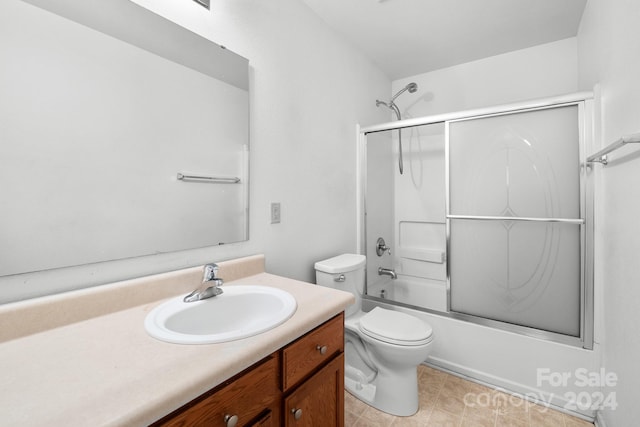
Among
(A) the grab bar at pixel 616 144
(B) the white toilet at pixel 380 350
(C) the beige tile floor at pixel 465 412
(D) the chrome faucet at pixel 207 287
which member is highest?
(A) the grab bar at pixel 616 144

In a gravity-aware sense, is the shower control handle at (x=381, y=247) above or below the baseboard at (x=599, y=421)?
above

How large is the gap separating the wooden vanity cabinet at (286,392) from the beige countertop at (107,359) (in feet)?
0.16

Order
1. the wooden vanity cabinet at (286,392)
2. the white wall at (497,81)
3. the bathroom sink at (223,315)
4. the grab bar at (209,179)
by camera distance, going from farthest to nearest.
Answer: the white wall at (497,81) → the grab bar at (209,179) → the bathroom sink at (223,315) → the wooden vanity cabinet at (286,392)

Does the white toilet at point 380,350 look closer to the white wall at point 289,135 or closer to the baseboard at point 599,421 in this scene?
the white wall at point 289,135

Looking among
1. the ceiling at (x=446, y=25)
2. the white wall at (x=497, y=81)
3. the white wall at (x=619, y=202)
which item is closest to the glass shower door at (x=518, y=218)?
the white wall at (x=619, y=202)

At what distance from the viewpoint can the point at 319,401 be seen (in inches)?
37.9

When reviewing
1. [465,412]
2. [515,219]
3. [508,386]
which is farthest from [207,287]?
[508,386]

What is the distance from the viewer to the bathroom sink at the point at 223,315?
2.55 ft

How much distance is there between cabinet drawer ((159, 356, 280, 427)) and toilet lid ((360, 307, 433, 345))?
88 centimetres

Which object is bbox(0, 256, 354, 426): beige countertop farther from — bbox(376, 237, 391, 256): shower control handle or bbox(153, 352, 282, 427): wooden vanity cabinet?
bbox(376, 237, 391, 256): shower control handle

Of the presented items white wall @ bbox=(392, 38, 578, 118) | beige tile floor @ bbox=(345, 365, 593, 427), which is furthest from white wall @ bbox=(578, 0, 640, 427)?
white wall @ bbox=(392, 38, 578, 118)

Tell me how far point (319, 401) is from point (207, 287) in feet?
1.88

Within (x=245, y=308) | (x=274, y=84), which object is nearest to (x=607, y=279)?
(x=245, y=308)

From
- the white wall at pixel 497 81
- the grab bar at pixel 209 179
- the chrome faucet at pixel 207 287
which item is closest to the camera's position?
the chrome faucet at pixel 207 287
